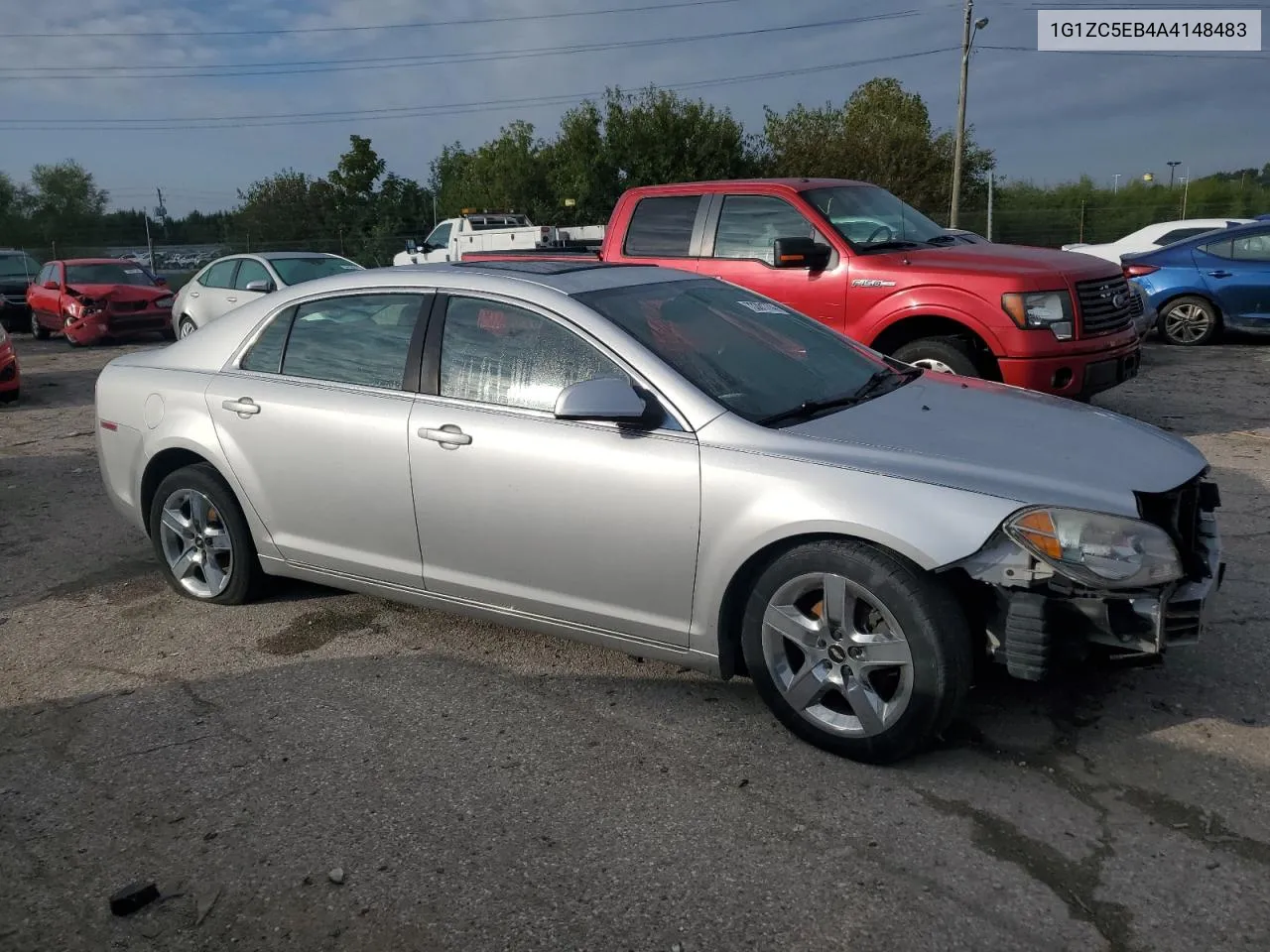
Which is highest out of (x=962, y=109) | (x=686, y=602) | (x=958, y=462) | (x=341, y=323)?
(x=962, y=109)

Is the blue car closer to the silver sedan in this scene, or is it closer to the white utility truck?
the white utility truck

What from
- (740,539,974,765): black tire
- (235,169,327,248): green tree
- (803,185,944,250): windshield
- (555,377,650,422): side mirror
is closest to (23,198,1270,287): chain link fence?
(235,169,327,248): green tree

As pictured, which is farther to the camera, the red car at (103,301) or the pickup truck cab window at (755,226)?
the red car at (103,301)

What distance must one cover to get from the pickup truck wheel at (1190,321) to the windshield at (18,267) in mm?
21053

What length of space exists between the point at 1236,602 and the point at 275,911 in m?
3.99

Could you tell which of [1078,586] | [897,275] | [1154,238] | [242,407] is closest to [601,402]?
[1078,586]

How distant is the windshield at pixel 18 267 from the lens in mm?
22000

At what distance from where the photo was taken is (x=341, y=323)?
454 cm

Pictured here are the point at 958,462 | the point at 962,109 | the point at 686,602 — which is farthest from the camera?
the point at 962,109

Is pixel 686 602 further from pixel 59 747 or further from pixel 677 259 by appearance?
pixel 677 259

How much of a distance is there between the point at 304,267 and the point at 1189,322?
11.1m

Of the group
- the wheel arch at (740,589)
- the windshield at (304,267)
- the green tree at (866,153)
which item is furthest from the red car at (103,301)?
the green tree at (866,153)

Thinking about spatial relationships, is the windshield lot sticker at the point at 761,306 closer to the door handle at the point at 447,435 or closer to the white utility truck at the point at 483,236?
the door handle at the point at 447,435

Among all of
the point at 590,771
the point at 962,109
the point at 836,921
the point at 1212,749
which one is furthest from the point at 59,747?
the point at 962,109
